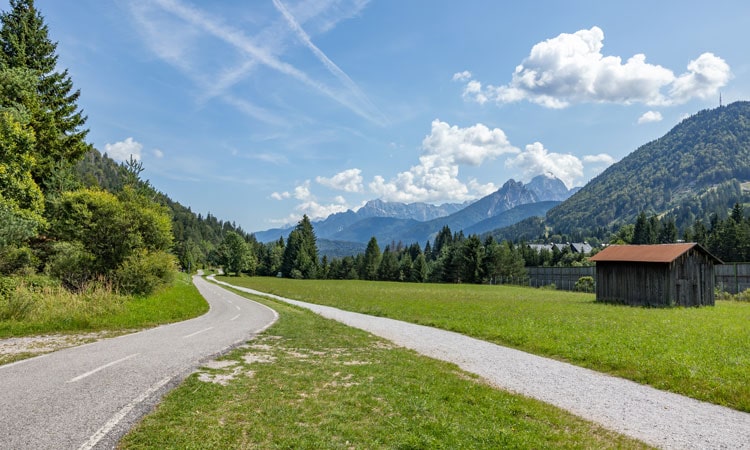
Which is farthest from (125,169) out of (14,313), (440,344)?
(440,344)

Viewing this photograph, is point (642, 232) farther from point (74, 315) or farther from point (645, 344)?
point (74, 315)

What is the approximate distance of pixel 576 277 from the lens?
66.1 m

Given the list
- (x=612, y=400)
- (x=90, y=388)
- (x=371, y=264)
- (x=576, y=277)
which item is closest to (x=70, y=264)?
(x=90, y=388)

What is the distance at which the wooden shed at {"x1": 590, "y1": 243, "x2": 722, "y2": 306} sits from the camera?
36094 millimetres

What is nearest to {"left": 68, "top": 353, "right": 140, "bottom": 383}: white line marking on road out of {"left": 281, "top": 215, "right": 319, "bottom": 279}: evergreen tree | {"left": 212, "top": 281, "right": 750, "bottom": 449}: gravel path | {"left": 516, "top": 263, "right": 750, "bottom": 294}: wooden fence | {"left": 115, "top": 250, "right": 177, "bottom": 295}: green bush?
{"left": 212, "top": 281, "right": 750, "bottom": 449}: gravel path

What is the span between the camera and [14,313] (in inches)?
691

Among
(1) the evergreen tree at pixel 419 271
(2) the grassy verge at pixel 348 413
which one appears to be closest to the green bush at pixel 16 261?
(2) the grassy verge at pixel 348 413

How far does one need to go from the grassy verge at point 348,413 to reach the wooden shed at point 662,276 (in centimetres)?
3422

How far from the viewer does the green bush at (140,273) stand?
31984mm

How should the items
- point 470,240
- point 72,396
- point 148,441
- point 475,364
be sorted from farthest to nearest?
1. point 470,240
2. point 475,364
3. point 72,396
4. point 148,441

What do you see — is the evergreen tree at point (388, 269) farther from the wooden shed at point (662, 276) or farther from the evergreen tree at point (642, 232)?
the wooden shed at point (662, 276)

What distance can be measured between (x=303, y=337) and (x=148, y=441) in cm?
1183

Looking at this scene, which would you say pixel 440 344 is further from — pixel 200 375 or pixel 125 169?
pixel 125 169

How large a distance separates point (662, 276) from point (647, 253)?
2943mm
